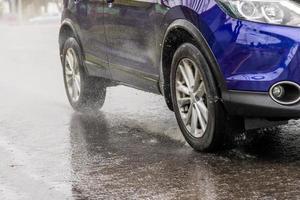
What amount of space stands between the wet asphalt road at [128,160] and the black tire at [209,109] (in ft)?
0.34

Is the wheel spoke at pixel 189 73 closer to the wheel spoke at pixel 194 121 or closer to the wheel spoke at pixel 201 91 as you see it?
the wheel spoke at pixel 201 91

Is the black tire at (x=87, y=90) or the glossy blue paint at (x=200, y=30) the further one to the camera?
the black tire at (x=87, y=90)

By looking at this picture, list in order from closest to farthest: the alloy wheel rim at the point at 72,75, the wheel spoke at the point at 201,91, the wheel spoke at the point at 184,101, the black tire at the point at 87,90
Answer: the wheel spoke at the point at 201,91
the wheel spoke at the point at 184,101
the black tire at the point at 87,90
the alloy wheel rim at the point at 72,75

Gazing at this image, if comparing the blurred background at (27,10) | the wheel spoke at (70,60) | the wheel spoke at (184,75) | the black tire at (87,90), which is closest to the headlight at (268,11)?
the wheel spoke at (184,75)

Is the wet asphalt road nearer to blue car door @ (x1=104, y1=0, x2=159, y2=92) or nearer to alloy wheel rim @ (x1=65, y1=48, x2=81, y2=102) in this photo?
alloy wheel rim @ (x1=65, y1=48, x2=81, y2=102)

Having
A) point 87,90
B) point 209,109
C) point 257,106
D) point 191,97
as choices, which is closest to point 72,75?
point 87,90

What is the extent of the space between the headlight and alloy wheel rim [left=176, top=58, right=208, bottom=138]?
2.03ft

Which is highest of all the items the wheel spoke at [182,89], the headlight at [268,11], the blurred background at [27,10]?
the headlight at [268,11]

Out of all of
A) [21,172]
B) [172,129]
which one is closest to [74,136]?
[172,129]

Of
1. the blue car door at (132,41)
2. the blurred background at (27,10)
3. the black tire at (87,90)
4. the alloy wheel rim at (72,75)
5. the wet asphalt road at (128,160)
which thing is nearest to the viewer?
the wet asphalt road at (128,160)

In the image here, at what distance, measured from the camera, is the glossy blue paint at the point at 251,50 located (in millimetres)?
4695

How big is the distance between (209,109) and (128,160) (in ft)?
2.50

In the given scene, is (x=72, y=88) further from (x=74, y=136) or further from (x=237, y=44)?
(x=237, y=44)

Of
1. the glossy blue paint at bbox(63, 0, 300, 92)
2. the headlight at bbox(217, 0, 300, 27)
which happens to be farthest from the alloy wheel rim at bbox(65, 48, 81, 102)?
the headlight at bbox(217, 0, 300, 27)
